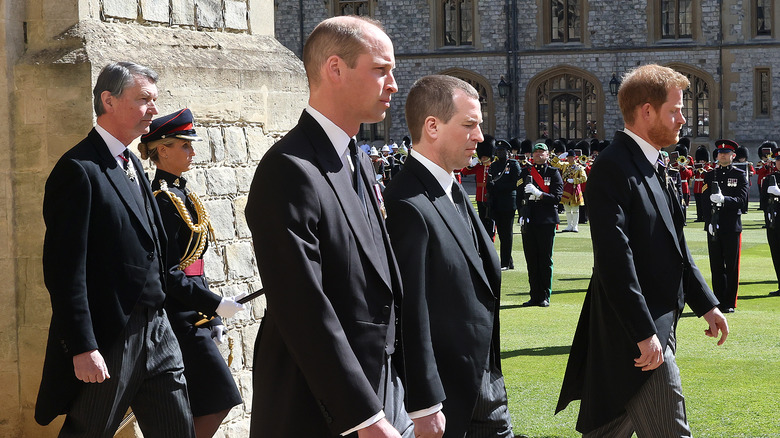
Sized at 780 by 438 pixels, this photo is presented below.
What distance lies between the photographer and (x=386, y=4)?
134 feet

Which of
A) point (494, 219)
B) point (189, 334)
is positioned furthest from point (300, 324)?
point (494, 219)

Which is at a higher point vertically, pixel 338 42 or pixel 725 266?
pixel 338 42

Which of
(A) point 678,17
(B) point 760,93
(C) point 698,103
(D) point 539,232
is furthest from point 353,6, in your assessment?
(D) point 539,232

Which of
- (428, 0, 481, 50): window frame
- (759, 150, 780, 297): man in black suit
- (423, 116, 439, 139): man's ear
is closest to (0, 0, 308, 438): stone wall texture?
(423, 116, 439, 139): man's ear

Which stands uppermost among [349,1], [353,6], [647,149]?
[349,1]

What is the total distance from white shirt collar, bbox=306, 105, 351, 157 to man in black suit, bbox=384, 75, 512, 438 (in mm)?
707

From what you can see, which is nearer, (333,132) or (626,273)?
(333,132)

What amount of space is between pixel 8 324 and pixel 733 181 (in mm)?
8620

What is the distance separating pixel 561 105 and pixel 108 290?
37.1 m

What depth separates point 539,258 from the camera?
11.8 meters

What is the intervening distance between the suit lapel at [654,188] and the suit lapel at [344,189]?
1775 mm

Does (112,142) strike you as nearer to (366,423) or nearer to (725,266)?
(366,423)

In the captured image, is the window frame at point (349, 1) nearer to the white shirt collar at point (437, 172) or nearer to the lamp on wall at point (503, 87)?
the lamp on wall at point (503, 87)

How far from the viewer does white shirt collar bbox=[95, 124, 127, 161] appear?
4004mm
